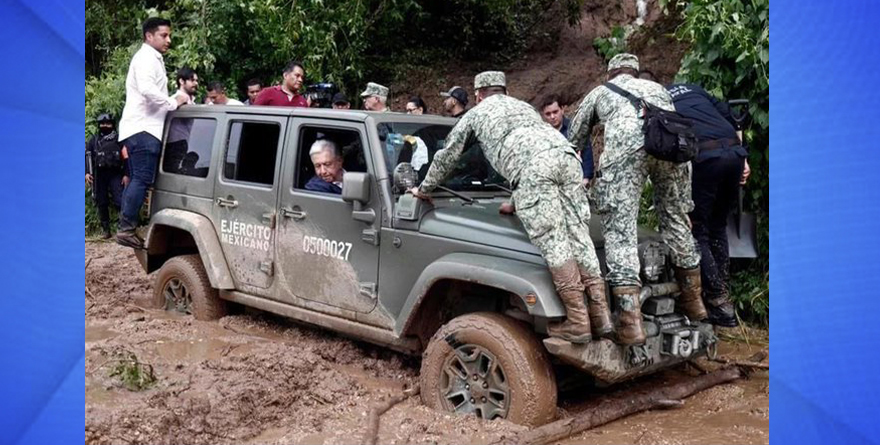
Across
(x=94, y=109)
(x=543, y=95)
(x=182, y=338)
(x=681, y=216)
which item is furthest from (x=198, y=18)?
(x=681, y=216)

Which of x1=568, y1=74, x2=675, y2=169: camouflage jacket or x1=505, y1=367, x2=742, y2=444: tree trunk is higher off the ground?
x1=568, y1=74, x2=675, y2=169: camouflage jacket

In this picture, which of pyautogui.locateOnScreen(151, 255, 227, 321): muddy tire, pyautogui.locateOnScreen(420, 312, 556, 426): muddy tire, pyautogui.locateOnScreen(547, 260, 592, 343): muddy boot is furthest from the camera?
pyautogui.locateOnScreen(151, 255, 227, 321): muddy tire

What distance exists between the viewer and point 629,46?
10539 millimetres

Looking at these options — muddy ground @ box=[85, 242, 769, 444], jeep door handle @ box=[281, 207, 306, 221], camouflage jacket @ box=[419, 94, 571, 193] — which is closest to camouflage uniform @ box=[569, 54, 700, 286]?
camouflage jacket @ box=[419, 94, 571, 193]

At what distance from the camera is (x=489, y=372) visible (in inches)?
169

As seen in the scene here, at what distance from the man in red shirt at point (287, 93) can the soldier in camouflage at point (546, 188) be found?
3.01m

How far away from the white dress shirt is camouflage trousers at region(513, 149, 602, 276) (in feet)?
10.6

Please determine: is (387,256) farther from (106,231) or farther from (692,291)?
(106,231)

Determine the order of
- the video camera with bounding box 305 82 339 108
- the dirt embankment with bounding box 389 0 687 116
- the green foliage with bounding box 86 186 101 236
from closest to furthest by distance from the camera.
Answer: the video camera with bounding box 305 82 339 108 → the dirt embankment with bounding box 389 0 687 116 → the green foliage with bounding box 86 186 101 236

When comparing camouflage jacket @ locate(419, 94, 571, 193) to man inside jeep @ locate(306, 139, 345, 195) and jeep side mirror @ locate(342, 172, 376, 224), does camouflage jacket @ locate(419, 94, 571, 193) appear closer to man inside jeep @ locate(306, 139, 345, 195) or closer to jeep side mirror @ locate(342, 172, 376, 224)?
jeep side mirror @ locate(342, 172, 376, 224)

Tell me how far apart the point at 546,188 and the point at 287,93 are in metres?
3.95

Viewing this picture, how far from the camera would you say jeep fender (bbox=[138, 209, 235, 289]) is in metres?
5.71

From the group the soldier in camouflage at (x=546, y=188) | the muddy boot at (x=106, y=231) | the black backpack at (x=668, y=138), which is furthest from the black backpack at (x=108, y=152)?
the black backpack at (x=668, y=138)

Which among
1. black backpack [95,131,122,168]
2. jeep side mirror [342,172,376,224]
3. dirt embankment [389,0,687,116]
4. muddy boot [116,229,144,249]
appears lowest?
muddy boot [116,229,144,249]
